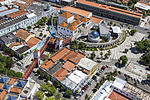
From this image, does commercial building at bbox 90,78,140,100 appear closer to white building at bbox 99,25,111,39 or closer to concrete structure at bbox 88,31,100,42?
concrete structure at bbox 88,31,100,42

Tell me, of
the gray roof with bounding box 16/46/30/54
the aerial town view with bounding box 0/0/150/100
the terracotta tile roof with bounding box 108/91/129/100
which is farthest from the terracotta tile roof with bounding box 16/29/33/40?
the terracotta tile roof with bounding box 108/91/129/100

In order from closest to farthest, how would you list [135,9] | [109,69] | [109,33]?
[109,69], [109,33], [135,9]

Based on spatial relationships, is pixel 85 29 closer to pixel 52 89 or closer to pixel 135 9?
pixel 52 89

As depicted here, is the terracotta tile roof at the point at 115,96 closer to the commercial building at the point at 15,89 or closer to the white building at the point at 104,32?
the commercial building at the point at 15,89

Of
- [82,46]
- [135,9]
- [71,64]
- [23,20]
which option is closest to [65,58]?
[71,64]

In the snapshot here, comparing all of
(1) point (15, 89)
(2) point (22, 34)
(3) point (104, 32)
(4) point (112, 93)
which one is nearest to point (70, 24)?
(3) point (104, 32)

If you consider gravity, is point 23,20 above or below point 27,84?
above

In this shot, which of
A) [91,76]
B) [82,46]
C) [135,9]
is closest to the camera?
[91,76]
